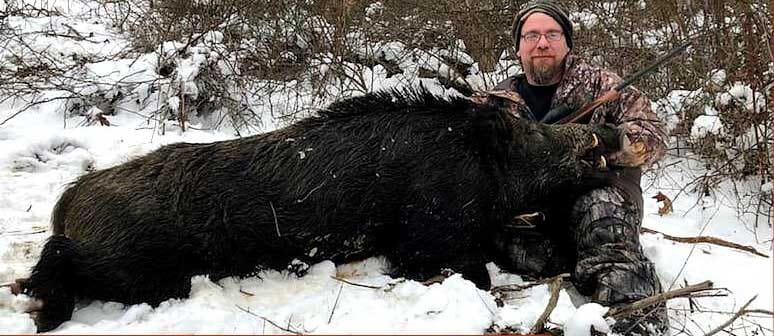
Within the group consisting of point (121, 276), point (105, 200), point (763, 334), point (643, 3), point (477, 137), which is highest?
point (643, 3)

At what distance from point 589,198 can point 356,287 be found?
4.36 ft

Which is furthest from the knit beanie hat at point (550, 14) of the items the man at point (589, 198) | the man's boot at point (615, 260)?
the man's boot at point (615, 260)

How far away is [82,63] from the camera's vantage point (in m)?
7.28

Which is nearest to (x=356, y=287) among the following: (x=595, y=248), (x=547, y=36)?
(x=595, y=248)

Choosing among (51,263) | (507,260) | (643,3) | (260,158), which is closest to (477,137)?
(507,260)

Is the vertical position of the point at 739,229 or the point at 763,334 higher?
the point at 739,229

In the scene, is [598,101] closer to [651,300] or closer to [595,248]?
[595,248]

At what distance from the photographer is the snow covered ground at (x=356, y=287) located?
2.63 meters

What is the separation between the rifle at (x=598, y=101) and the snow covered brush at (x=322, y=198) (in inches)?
9.9

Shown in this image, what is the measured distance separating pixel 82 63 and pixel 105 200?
4752 millimetres

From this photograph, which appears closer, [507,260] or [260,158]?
[260,158]

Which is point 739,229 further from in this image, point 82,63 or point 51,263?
point 82,63

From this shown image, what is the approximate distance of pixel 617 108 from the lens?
12.8 feet

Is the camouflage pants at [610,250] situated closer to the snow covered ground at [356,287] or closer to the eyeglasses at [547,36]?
the snow covered ground at [356,287]
